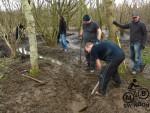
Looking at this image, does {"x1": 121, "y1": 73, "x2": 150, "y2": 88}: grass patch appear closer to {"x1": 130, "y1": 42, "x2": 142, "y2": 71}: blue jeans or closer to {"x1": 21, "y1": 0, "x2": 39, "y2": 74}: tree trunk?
{"x1": 130, "y1": 42, "x2": 142, "y2": 71}: blue jeans

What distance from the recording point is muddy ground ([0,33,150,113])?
25.1 ft

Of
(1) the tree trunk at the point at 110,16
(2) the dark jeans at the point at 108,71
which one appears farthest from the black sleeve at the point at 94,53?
(1) the tree trunk at the point at 110,16

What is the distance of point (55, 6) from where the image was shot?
58.4ft

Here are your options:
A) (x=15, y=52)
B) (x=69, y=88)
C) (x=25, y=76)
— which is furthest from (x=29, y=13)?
(x=15, y=52)

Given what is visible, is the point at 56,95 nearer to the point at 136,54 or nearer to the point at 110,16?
the point at 110,16

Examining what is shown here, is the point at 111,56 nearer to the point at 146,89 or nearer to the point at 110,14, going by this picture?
the point at 146,89

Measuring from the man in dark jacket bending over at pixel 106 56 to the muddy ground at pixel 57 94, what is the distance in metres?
0.42

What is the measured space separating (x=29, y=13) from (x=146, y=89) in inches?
152

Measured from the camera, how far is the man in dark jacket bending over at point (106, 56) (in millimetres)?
7972

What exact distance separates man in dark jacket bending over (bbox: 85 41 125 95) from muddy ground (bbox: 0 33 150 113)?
0.42 meters

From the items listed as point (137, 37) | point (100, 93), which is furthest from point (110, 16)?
point (100, 93)

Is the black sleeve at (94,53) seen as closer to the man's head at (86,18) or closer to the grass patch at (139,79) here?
the grass patch at (139,79)

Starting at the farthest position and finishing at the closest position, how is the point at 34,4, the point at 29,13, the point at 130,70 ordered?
the point at 34,4, the point at 130,70, the point at 29,13

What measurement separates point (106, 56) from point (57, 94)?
1566 millimetres
